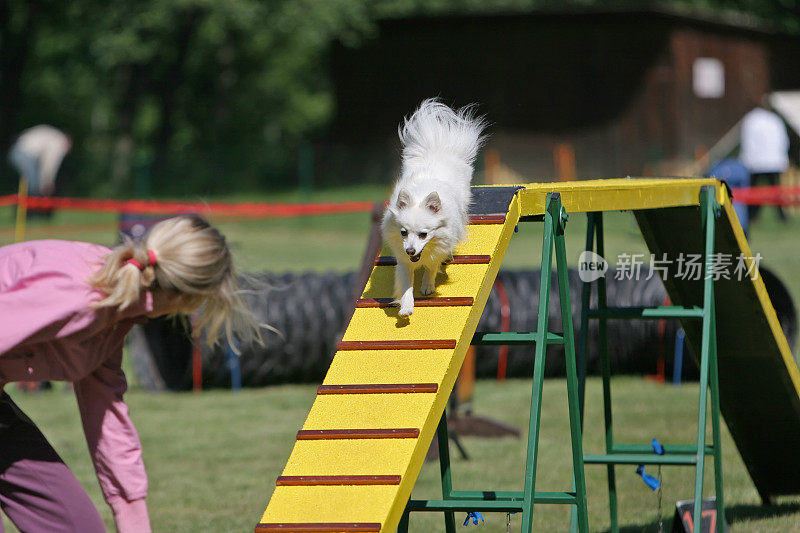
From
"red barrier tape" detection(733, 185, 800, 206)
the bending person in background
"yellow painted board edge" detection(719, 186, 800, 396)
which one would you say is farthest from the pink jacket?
"red barrier tape" detection(733, 185, 800, 206)

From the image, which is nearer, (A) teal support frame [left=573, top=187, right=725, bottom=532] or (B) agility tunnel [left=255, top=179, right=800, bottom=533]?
(B) agility tunnel [left=255, top=179, right=800, bottom=533]

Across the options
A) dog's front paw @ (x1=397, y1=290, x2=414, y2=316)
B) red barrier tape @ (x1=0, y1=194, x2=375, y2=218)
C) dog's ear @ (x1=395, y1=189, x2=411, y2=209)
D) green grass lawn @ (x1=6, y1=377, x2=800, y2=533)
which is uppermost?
dog's ear @ (x1=395, y1=189, x2=411, y2=209)

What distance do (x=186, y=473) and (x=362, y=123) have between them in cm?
2845

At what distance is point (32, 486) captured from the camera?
3809mm

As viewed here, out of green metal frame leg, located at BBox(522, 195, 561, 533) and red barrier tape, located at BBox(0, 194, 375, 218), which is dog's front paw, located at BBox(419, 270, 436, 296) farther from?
red barrier tape, located at BBox(0, 194, 375, 218)

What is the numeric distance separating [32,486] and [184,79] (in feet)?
142

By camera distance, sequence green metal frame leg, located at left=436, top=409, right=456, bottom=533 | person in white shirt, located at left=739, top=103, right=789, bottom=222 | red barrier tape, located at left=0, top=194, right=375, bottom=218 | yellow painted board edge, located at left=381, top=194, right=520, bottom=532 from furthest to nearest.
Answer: person in white shirt, located at left=739, top=103, right=789, bottom=222 < red barrier tape, located at left=0, top=194, right=375, bottom=218 < green metal frame leg, located at left=436, top=409, right=456, bottom=533 < yellow painted board edge, located at left=381, top=194, right=520, bottom=532

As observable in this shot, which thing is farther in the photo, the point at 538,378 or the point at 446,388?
the point at 538,378

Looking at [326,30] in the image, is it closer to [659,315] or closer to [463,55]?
[463,55]

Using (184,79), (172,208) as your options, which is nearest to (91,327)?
(172,208)

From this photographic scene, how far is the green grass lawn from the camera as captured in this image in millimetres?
6480

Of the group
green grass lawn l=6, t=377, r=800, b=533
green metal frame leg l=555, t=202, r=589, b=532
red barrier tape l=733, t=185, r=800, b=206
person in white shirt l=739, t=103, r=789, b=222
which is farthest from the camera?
person in white shirt l=739, t=103, r=789, b=222

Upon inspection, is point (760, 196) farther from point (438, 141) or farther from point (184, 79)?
point (184, 79)

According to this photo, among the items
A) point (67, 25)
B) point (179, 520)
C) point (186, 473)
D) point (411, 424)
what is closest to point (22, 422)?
point (411, 424)
